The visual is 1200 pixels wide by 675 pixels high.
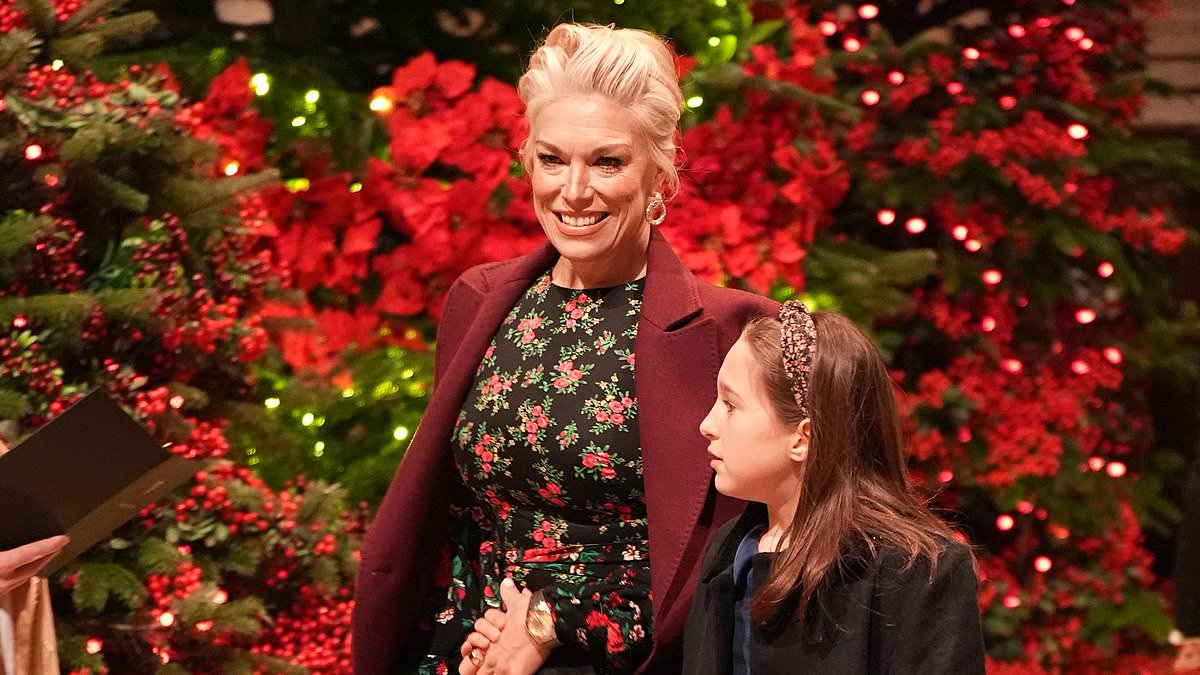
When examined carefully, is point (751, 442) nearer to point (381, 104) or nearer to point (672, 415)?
point (672, 415)

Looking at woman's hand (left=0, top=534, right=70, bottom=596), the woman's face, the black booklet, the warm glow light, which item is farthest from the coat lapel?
the warm glow light

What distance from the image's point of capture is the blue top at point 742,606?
6.48ft

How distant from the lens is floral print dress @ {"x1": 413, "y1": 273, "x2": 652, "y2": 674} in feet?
7.49

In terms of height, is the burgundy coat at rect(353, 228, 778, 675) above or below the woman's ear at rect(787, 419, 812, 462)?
below

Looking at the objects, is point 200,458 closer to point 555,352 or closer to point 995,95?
point 555,352

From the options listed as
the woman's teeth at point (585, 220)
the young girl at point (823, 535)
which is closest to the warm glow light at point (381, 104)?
the woman's teeth at point (585, 220)

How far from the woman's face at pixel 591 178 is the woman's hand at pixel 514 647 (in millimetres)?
559

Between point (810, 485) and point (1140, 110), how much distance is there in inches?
140

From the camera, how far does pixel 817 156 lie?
4.18 meters

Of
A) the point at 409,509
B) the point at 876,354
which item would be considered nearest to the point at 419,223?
the point at 409,509

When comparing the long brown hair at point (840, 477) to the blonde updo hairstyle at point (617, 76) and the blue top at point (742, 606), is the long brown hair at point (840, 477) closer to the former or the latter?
the blue top at point (742, 606)

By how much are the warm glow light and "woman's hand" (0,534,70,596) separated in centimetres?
192

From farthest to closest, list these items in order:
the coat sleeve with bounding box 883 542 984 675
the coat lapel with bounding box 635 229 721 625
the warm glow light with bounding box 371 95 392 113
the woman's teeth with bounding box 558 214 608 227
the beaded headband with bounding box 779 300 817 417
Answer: the warm glow light with bounding box 371 95 392 113 < the woman's teeth with bounding box 558 214 608 227 < the coat lapel with bounding box 635 229 721 625 < the beaded headband with bounding box 779 300 817 417 < the coat sleeve with bounding box 883 542 984 675

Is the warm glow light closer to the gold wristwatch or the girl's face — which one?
the gold wristwatch
